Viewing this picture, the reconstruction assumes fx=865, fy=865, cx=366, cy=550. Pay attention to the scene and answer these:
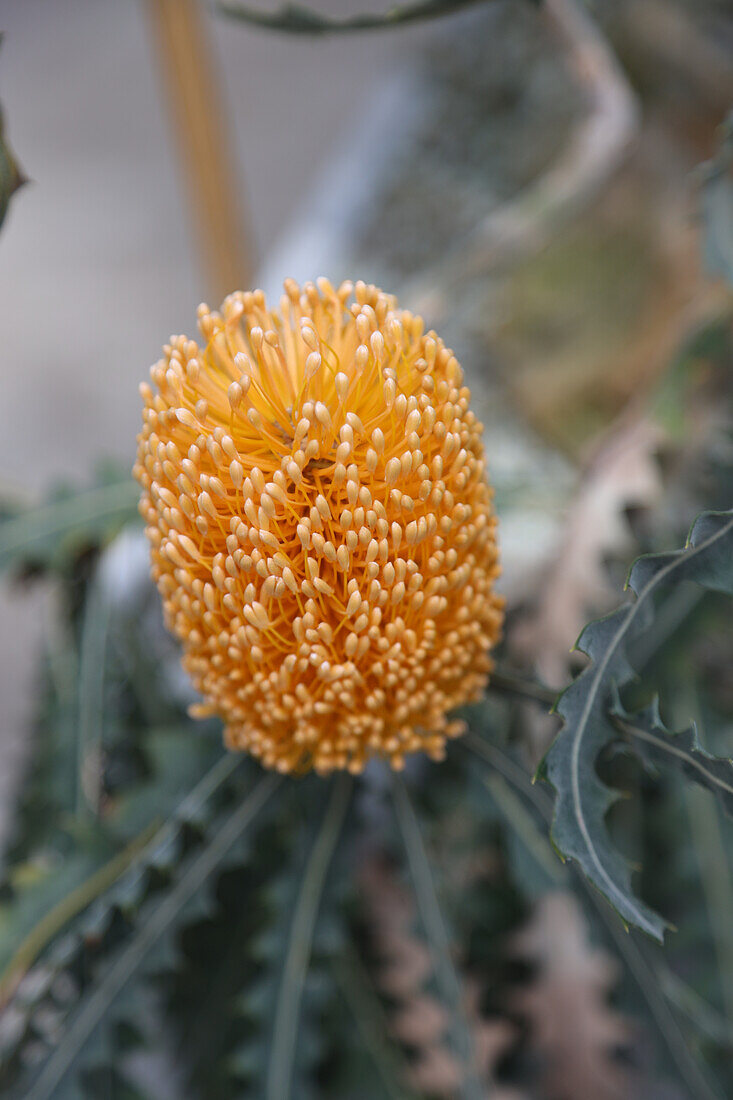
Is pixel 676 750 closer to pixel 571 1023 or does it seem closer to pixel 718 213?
pixel 718 213

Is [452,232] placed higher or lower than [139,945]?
higher

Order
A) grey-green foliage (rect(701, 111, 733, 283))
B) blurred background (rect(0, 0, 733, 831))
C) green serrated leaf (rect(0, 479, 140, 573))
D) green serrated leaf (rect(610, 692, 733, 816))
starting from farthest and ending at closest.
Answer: blurred background (rect(0, 0, 733, 831)) < green serrated leaf (rect(0, 479, 140, 573)) < grey-green foliage (rect(701, 111, 733, 283)) < green serrated leaf (rect(610, 692, 733, 816))

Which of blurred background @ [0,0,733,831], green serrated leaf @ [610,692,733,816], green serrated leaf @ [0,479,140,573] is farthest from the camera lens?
blurred background @ [0,0,733,831]

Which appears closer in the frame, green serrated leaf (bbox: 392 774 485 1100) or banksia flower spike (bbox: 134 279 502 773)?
banksia flower spike (bbox: 134 279 502 773)

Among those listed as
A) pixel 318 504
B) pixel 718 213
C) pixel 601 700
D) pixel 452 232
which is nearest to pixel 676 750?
pixel 601 700

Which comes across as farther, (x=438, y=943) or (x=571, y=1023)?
(x=571, y=1023)

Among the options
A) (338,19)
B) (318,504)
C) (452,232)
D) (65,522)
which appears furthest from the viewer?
(452,232)

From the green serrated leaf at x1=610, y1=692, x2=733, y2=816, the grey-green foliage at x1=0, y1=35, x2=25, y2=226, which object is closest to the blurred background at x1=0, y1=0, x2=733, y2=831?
the grey-green foliage at x1=0, y1=35, x2=25, y2=226

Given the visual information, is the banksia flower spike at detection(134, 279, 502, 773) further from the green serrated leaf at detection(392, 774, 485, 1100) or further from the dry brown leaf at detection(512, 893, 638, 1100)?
the dry brown leaf at detection(512, 893, 638, 1100)

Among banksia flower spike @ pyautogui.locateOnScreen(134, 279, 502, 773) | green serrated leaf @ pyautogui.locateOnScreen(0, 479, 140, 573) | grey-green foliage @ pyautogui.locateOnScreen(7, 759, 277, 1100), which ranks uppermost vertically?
green serrated leaf @ pyautogui.locateOnScreen(0, 479, 140, 573)
